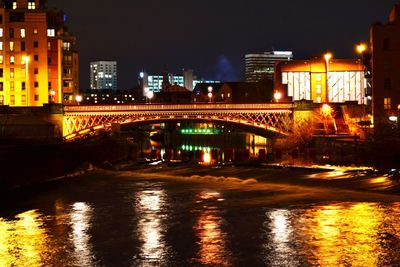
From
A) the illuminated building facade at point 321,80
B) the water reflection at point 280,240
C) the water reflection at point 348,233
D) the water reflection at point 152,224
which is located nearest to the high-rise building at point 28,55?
the illuminated building facade at point 321,80

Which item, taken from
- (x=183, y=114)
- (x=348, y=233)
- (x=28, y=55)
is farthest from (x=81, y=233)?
(x=28, y=55)

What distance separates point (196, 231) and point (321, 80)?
102842 mm

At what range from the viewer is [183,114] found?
9162cm

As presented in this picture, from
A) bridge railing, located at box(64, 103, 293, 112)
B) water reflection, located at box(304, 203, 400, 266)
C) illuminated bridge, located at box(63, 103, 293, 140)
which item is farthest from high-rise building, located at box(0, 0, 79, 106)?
water reflection, located at box(304, 203, 400, 266)

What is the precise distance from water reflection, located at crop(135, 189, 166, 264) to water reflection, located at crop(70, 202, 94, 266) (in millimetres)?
2113

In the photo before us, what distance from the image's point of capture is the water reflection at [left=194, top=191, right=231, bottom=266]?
83.6 feet

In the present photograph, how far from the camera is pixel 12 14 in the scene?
13025 cm

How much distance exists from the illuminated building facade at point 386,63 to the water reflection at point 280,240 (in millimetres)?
57848

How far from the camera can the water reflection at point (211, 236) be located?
25.5 metres

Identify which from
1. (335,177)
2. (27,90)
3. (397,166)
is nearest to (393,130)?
(397,166)

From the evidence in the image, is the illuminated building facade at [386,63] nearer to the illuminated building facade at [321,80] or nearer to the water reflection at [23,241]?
the illuminated building facade at [321,80]

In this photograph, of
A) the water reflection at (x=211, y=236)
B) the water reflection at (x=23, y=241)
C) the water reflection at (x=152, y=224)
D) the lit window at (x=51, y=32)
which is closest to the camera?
the water reflection at (x=211, y=236)

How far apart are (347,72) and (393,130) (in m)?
67.9

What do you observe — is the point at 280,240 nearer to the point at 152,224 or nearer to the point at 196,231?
the point at 196,231
